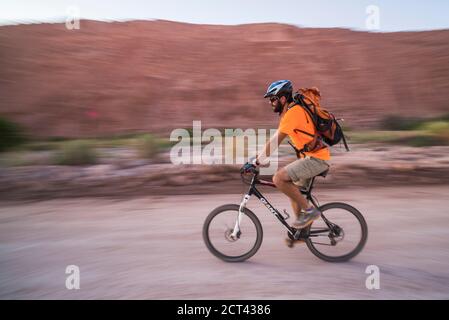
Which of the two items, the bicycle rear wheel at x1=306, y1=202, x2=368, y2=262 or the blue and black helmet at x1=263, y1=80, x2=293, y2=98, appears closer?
the blue and black helmet at x1=263, y1=80, x2=293, y2=98

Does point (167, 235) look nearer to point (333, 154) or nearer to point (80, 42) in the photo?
point (333, 154)

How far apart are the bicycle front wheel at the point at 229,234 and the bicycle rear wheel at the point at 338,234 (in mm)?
575

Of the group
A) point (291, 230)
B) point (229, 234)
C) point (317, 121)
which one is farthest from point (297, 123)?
point (229, 234)

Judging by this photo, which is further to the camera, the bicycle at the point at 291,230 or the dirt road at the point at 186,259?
the bicycle at the point at 291,230

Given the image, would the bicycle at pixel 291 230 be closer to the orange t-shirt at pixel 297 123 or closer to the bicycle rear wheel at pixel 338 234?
the bicycle rear wheel at pixel 338 234

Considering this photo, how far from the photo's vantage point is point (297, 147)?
4.92 metres

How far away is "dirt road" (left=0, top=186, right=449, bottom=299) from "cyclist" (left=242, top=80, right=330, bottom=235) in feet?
2.05

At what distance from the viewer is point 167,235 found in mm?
6145

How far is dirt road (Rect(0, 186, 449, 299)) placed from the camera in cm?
436

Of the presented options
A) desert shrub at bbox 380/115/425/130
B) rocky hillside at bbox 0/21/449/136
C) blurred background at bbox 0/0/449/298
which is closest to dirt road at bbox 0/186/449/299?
blurred background at bbox 0/0/449/298

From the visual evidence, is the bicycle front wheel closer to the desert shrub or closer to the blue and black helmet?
the blue and black helmet

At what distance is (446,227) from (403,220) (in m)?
0.58

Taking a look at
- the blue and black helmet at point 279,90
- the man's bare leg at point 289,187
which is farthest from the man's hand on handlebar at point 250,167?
the blue and black helmet at point 279,90

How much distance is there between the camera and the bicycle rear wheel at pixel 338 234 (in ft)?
16.7
